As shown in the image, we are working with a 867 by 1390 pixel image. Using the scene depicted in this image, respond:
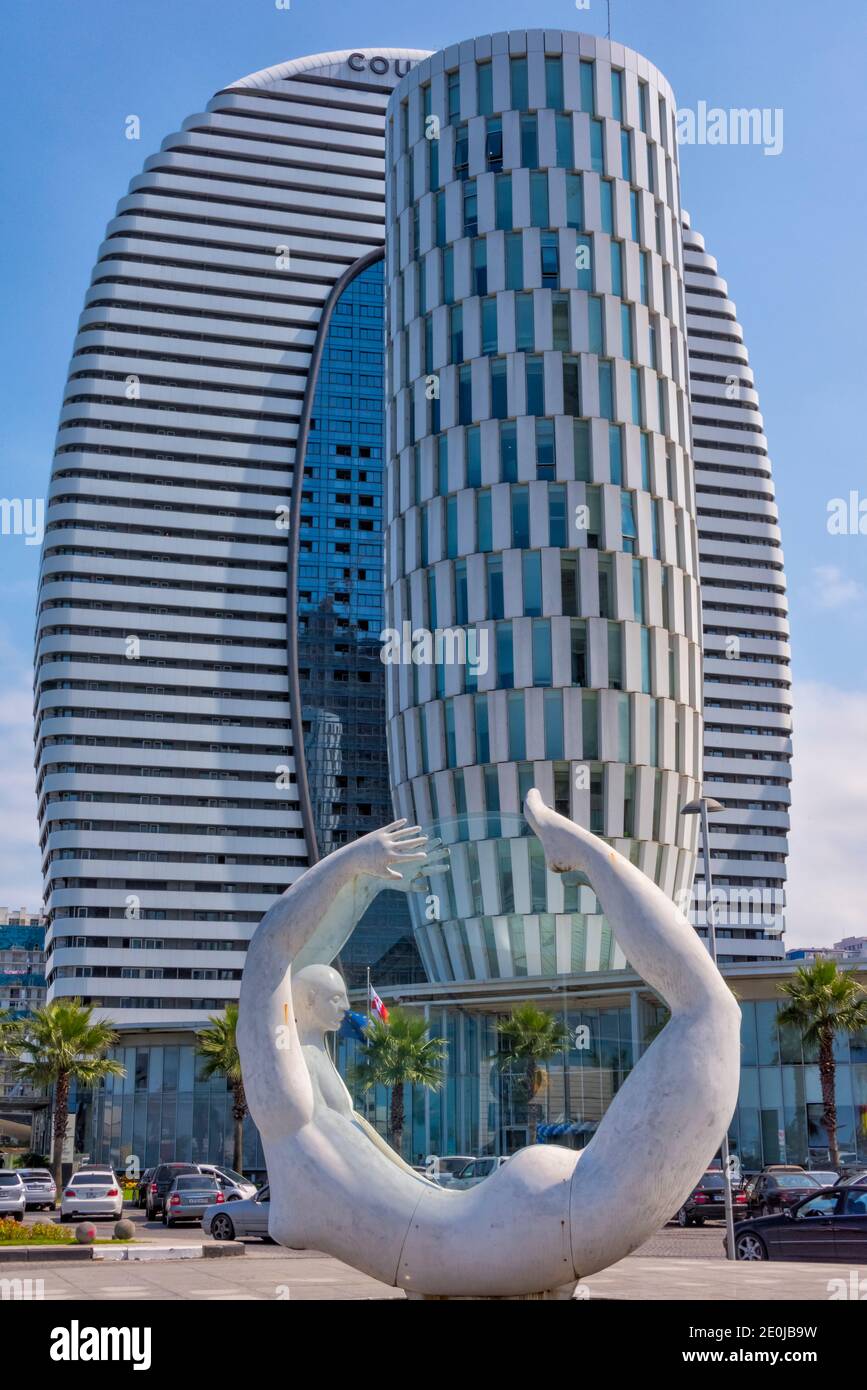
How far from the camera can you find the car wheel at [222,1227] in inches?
1251

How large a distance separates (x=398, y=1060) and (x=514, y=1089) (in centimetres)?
124

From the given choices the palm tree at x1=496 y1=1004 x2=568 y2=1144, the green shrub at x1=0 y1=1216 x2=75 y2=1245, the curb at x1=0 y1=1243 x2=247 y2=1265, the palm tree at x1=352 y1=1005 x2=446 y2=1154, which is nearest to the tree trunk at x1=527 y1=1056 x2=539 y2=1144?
the palm tree at x1=496 y1=1004 x2=568 y2=1144

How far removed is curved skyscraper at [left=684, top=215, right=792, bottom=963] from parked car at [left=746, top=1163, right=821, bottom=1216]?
271 feet

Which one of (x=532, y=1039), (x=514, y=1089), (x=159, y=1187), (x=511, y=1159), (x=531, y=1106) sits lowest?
(x=159, y=1187)

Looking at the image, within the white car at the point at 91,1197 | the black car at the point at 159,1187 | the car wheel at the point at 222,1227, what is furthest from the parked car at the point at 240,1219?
the white car at the point at 91,1197

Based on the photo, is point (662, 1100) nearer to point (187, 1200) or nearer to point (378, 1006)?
point (378, 1006)

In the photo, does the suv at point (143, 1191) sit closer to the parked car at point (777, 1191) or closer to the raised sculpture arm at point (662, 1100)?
the parked car at point (777, 1191)

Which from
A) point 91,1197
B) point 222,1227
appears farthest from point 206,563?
point 222,1227

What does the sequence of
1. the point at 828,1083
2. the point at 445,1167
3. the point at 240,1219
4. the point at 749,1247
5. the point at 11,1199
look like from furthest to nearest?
the point at 828,1083, the point at 11,1199, the point at 240,1219, the point at 749,1247, the point at 445,1167

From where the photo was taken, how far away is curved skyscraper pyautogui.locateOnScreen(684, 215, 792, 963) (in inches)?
4811

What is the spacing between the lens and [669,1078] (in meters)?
12.6

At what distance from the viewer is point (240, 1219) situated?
31297mm

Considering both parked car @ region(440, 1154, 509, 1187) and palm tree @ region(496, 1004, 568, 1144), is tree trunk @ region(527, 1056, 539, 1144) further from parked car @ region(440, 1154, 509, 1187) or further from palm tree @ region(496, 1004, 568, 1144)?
parked car @ region(440, 1154, 509, 1187)

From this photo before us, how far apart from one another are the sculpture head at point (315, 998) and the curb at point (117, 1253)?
1304 cm
